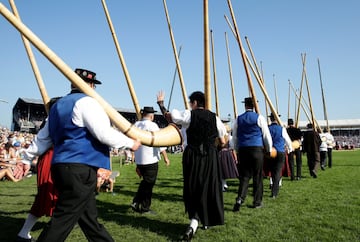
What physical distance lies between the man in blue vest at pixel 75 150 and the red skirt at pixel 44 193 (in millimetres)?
1535

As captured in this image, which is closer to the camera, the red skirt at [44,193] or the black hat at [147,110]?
the red skirt at [44,193]

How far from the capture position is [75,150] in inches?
109

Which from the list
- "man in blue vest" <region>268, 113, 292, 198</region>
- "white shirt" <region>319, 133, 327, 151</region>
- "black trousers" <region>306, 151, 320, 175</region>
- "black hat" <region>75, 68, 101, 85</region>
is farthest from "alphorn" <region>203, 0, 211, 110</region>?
"white shirt" <region>319, 133, 327, 151</region>

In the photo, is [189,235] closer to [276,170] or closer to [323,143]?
[276,170]

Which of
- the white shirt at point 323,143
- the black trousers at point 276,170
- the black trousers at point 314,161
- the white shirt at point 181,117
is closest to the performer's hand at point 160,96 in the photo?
the white shirt at point 181,117

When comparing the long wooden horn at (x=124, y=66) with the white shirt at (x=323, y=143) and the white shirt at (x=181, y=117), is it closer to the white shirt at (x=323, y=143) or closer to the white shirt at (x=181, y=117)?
the white shirt at (x=181, y=117)

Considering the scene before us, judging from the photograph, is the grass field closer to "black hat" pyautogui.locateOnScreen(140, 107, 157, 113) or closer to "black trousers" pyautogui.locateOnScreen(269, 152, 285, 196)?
"black trousers" pyautogui.locateOnScreen(269, 152, 285, 196)

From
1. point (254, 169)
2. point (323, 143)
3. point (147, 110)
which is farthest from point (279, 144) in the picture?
point (323, 143)

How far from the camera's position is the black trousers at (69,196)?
2.62 m

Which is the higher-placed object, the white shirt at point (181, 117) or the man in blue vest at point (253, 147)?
the white shirt at point (181, 117)

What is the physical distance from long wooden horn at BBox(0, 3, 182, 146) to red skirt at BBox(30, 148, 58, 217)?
218cm

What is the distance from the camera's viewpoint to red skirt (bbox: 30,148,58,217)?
4.08 metres

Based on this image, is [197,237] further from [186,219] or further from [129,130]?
[129,130]

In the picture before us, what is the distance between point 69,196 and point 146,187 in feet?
10.6
